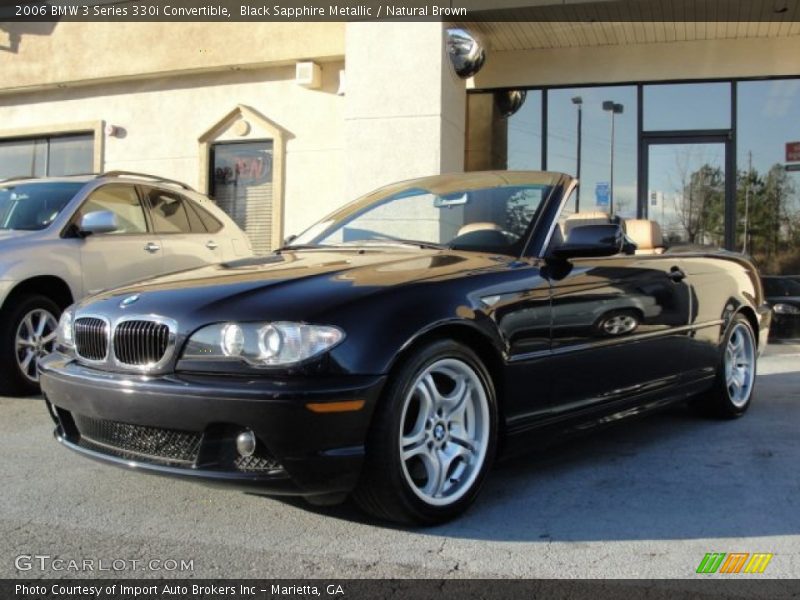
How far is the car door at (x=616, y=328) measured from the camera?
3.65 metres

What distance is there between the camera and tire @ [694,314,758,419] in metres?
5.19

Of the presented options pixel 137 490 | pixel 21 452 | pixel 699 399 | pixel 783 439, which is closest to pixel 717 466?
pixel 783 439

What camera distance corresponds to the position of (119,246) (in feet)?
21.4

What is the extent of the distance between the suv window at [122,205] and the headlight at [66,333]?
10.5 ft

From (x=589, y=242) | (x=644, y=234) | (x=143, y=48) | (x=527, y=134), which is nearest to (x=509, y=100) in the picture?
(x=527, y=134)

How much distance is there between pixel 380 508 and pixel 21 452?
2429 millimetres

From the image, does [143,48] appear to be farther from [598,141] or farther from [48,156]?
[598,141]

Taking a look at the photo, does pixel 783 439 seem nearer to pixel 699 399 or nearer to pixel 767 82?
pixel 699 399

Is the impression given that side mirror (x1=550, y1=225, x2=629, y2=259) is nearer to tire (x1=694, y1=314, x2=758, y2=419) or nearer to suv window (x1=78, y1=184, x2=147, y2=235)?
tire (x1=694, y1=314, x2=758, y2=419)

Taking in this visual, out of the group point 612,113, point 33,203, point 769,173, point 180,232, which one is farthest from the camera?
point 612,113

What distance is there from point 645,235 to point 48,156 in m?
11.6

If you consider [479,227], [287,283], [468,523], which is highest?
[479,227]

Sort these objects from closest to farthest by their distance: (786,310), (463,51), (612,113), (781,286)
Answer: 1. (463,51)
2. (786,310)
3. (781,286)
4. (612,113)

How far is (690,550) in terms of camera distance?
2.94 metres
